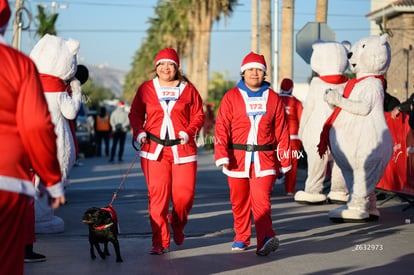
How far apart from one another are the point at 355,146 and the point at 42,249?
4088 mm

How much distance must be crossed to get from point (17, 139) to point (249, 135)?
4.22 metres

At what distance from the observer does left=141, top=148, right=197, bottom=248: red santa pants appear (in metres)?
7.88

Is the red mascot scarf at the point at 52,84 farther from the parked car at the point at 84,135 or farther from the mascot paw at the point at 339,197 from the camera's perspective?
the parked car at the point at 84,135

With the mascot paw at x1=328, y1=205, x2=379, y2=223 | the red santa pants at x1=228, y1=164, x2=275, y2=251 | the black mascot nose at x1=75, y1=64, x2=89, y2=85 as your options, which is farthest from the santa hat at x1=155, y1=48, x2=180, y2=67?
the mascot paw at x1=328, y1=205, x2=379, y2=223

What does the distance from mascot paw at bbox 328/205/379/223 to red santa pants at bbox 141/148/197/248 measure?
2.83 m

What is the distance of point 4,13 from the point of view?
13.5 feet

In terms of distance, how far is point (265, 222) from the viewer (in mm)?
7695

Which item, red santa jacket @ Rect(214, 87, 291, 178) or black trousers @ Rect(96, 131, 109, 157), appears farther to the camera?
black trousers @ Rect(96, 131, 109, 157)

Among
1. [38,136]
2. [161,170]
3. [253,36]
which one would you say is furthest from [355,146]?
[253,36]

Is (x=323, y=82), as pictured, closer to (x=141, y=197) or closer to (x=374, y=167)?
(x=374, y=167)

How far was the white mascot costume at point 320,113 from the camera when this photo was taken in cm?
1199

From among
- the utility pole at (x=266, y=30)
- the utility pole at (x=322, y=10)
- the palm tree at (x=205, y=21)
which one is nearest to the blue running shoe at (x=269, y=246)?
the utility pole at (x=322, y=10)

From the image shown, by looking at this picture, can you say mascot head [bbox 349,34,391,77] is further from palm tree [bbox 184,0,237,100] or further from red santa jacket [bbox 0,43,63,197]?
palm tree [bbox 184,0,237,100]

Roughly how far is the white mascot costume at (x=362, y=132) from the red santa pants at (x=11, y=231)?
21.0 feet
